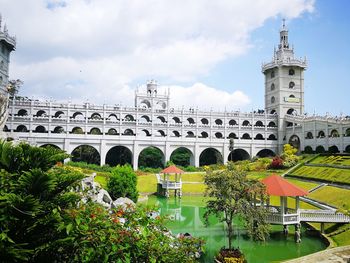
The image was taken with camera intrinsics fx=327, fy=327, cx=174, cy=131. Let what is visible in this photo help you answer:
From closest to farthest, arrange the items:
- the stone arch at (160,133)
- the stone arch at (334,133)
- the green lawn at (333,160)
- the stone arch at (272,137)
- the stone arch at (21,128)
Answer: the green lawn at (333,160) → the stone arch at (334,133) → the stone arch at (21,128) → the stone arch at (160,133) → the stone arch at (272,137)

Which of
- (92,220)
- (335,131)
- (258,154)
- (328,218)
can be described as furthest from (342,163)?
(92,220)

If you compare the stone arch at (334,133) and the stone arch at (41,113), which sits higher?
the stone arch at (41,113)

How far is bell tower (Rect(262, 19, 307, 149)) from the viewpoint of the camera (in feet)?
208

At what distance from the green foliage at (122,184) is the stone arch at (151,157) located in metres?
30.4

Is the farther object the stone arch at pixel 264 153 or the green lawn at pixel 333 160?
the stone arch at pixel 264 153

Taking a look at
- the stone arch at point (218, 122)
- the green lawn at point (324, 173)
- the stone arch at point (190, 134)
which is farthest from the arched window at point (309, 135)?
the stone arch at point (190, 134)

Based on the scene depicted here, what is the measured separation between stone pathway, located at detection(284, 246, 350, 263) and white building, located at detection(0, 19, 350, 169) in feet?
118

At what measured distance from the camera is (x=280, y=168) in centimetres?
→ 4700

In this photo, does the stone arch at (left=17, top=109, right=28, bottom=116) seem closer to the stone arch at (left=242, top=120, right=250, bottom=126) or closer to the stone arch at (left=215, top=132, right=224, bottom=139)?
the stone arch at (left=215, top=132, right=224, bottom=139)

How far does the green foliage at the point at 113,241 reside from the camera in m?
5.96

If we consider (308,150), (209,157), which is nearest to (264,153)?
(308,150)

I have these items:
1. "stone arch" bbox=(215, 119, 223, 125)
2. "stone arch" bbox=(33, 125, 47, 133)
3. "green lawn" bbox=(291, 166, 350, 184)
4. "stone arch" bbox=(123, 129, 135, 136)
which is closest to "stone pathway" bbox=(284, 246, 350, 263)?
"green lawn" bbox=(291, 166, 350, 184)

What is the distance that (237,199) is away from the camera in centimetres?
1507

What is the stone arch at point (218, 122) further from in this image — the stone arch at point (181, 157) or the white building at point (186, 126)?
the stone arch at point (181, 157)
